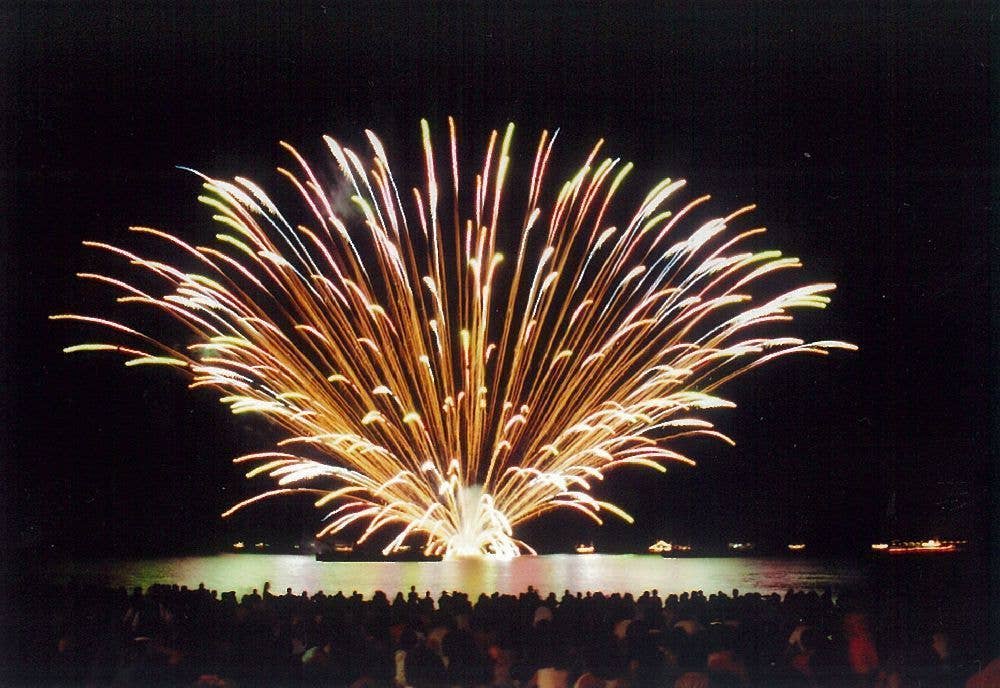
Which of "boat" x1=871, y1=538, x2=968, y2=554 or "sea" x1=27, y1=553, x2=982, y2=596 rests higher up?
"boat" x1=871, y1=538, x2=968, y2=554

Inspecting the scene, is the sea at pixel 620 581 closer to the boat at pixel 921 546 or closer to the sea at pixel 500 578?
the sea at pixel 500 578

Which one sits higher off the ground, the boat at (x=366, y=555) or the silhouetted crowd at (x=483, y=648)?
the boat at (x=366, y=555)

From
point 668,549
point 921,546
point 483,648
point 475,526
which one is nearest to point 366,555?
point 668,549

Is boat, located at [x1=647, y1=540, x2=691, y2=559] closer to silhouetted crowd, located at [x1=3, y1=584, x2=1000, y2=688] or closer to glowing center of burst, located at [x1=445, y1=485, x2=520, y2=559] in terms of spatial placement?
glowing center of burst, located at [x1=445, y1=485, x2=520, y2=559]

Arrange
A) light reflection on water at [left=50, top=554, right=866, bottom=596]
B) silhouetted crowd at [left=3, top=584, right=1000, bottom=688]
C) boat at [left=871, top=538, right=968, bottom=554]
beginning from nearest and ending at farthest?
silhouetted crowd at [left=3, top=584, right=1000, bottom=688], light reflection on water at [left=50, top=554, right=866, bottom=596], boat at [left=871, top=538, right=968, bottom=554]

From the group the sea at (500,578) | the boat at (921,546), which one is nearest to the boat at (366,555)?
the sea at (500,578)

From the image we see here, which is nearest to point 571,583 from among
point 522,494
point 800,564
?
point 522,494

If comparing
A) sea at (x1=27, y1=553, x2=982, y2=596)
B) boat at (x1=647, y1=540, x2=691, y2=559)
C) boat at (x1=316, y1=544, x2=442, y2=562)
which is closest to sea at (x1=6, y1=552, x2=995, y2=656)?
sea at (x1=27, y1=553, x2=982, y2=596)

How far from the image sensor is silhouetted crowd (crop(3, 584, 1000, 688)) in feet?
28.8

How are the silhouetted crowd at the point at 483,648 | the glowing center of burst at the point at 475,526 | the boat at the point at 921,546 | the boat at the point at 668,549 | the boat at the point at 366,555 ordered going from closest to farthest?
the silhouetted crowd at the point at 483,648, the glowing center of burst at the point at 475,526, the boat at the point at 366,555, the boat at the point at 668,549, the boat at the point at 921,546

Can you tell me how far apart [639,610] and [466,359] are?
10.8 m

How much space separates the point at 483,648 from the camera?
31.3 feet

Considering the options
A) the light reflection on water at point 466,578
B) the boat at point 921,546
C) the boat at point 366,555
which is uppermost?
the boat at point 921,546

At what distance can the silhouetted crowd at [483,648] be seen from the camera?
8.77 m
